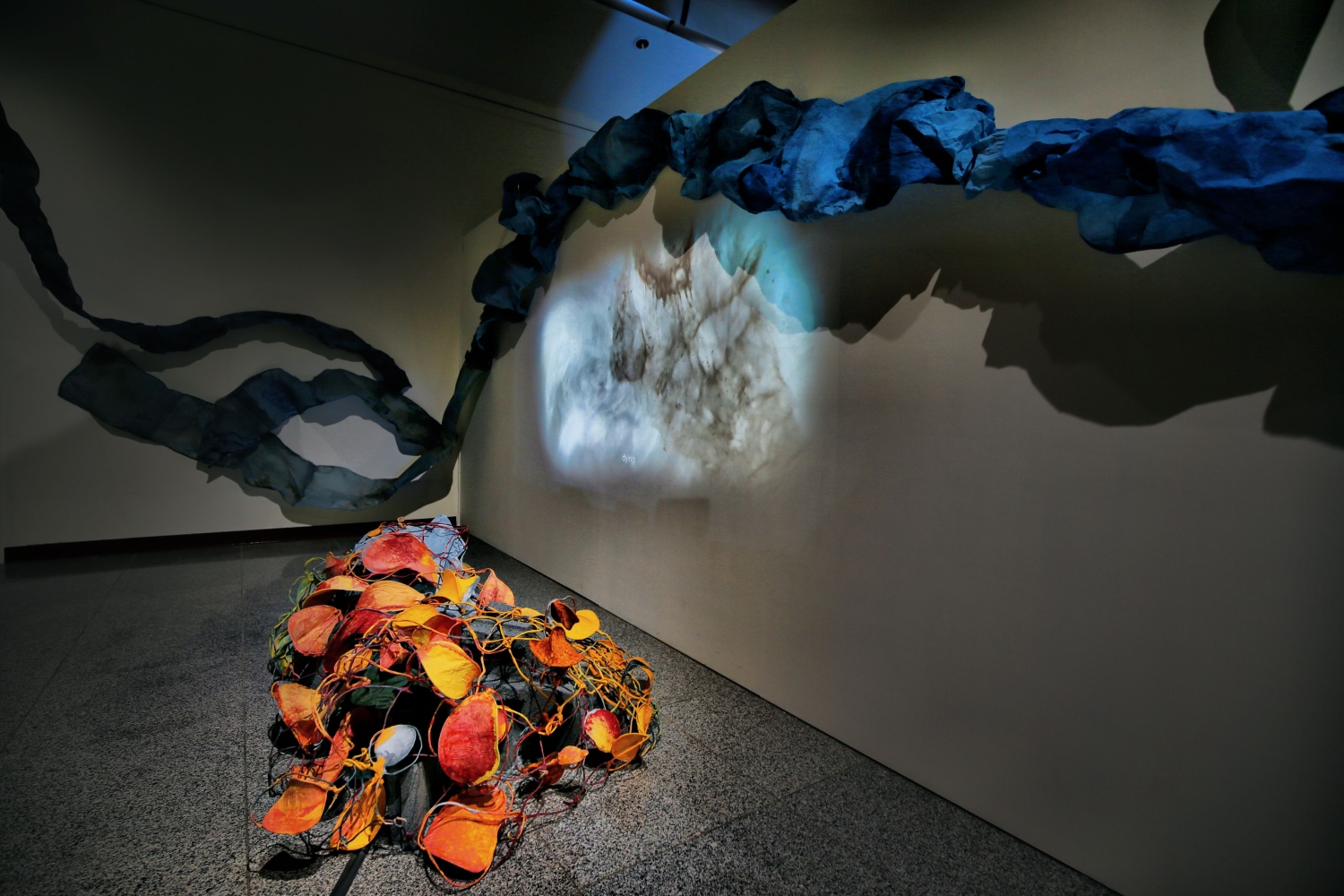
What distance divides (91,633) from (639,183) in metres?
2.26

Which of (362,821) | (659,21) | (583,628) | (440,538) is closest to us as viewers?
(362,821)

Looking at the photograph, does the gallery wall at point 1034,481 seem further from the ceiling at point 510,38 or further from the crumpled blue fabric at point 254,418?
the crumpled blue fabric at point 254,418

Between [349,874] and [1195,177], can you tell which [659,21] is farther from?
[349,874]

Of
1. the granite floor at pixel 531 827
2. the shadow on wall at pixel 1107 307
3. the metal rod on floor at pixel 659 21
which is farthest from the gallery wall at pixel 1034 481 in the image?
the metal rod on floor at pixel 659 21

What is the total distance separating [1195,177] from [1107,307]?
0.24 meters

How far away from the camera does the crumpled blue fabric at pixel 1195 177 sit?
2.59 feet

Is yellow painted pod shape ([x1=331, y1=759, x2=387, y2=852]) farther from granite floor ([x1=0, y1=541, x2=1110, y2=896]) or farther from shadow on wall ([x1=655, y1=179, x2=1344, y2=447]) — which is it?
shadow on wall ([x1=655, y1=179, x2=1344, y2=447])

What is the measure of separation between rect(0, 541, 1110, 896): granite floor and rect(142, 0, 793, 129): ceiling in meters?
3.00

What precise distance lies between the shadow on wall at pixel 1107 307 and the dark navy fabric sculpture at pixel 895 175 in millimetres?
66

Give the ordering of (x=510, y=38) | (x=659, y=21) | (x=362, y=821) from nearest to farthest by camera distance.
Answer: (x=362, y=821) < (x=659, y=21) < (x=510, y=38)

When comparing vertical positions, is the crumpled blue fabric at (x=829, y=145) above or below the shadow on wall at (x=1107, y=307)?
above

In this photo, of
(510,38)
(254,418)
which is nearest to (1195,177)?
(510,38)

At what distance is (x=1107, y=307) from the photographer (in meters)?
1.06

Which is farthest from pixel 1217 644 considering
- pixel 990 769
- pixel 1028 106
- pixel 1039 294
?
pixel 1028 106
